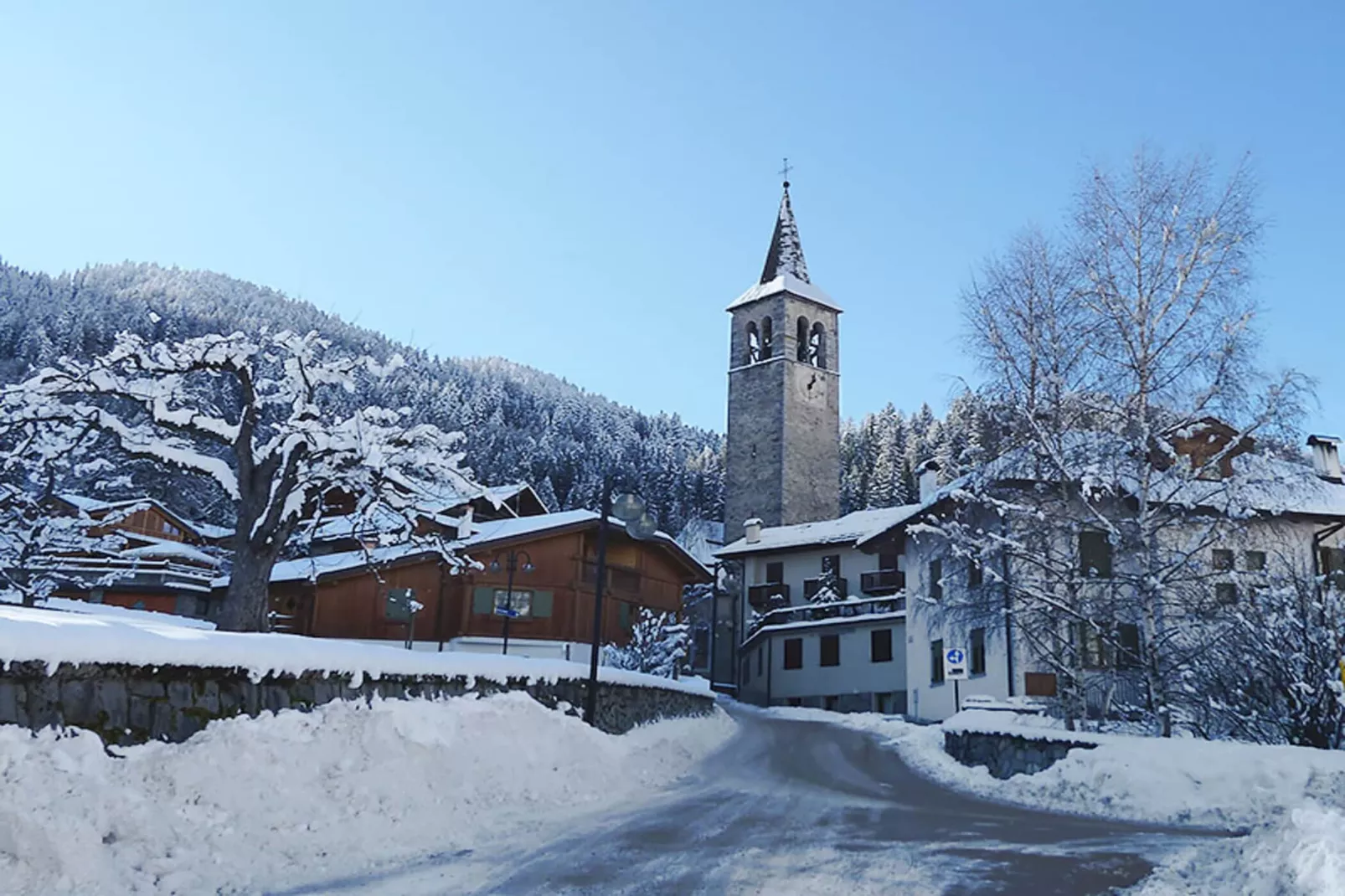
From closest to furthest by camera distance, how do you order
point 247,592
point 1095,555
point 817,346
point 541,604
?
point 247,592, point 1095,555, point 541,604, point 817,346

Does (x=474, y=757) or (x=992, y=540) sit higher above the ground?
(x=992, y=540)

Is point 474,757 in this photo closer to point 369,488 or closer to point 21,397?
point 369,488

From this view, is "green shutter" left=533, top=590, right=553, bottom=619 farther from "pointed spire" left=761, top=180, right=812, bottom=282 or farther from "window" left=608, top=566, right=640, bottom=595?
"pointed spire" left=761, top=180, right=812, bottom=282

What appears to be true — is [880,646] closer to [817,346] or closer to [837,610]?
[837,610]

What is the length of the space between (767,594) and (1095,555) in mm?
28474

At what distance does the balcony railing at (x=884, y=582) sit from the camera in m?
45.4

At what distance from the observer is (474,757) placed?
11133mm

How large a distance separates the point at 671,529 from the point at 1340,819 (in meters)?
99.5

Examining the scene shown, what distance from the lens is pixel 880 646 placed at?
4316 cm

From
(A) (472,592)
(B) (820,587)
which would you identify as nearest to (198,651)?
(A) (472,592)

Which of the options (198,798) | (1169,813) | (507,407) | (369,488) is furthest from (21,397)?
(507,407)

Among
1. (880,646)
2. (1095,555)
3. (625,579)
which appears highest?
(625,579)

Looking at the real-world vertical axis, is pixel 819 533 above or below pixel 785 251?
below

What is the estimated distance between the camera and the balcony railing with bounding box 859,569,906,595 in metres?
45.4
